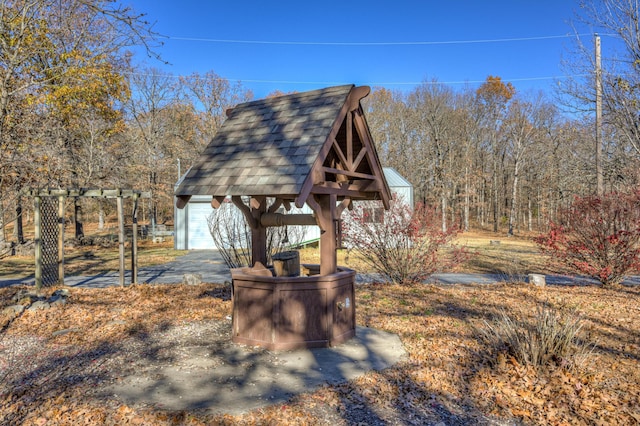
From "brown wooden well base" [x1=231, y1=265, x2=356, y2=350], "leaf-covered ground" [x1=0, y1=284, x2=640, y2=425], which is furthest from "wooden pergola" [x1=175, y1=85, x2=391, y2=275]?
"leaf-covered ground" [x1=0, y1=284, x2=640, y2=425]

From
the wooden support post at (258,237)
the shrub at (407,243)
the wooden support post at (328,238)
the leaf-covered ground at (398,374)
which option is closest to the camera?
the leaf-covered ground at (398,374)

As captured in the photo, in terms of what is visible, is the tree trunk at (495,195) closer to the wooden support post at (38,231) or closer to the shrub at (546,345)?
the shrub at (546,345)

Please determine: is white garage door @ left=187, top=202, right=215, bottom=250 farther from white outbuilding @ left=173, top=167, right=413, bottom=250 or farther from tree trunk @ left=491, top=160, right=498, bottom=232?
tree trunk @ left=491, top=160, right=498, bottom=232

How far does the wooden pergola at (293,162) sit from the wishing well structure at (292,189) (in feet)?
0.05

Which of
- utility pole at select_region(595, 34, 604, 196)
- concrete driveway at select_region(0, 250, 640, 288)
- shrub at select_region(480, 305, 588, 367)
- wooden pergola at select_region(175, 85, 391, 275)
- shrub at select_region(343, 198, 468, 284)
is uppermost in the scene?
utility pole at select_region(595, 34, 604, 196)

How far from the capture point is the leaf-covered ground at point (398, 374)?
3818mm

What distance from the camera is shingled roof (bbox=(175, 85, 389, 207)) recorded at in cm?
523

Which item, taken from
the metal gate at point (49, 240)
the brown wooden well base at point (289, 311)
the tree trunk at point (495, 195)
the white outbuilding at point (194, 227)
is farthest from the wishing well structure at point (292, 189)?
the tree trunk at point (495, 195)

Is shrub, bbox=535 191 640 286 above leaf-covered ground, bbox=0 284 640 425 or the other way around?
above

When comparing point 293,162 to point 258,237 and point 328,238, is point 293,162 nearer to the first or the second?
point 328,238

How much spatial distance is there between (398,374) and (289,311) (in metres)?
1.51

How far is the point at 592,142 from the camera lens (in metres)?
25.5

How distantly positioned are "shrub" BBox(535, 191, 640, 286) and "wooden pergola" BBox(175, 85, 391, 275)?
5.92m

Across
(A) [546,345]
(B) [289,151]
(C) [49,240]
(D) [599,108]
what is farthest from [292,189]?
(D) [599,108]
